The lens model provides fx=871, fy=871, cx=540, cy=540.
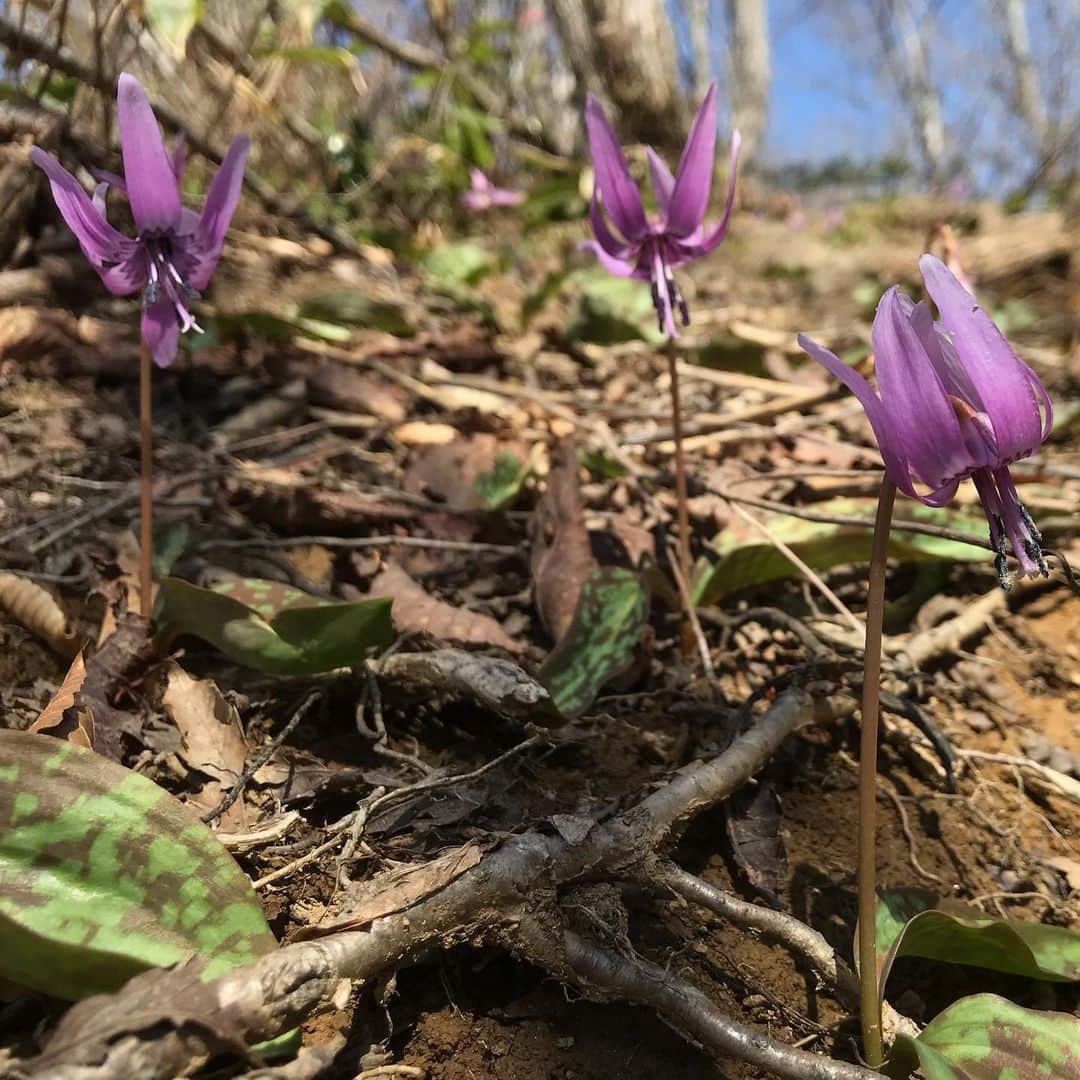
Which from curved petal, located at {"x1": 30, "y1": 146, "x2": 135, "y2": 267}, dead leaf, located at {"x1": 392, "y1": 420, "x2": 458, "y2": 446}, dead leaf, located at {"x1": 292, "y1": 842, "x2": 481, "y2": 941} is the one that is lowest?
dead leaf, located at {"x1": 292, "y1": 842, "x2": 481, "y2": 941}

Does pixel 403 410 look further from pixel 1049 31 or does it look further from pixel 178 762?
pixel 1049 31

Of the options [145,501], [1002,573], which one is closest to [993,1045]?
[1002,573]

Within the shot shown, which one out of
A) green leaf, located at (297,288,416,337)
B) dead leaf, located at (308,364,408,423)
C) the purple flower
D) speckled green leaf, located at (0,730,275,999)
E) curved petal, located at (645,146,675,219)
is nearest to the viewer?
speckled green leaf, located at (0,730,275,999)

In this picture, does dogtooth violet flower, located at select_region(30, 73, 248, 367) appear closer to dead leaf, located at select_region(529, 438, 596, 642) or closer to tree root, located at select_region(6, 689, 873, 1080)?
dead leaf, located at select_region(529, 438, 596, 642)

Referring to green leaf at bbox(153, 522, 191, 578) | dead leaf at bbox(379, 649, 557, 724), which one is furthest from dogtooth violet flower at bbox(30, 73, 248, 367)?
dead leaf at bbox(379, 649, 557, 724)

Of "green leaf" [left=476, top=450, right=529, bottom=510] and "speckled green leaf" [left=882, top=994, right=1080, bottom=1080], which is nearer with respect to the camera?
"speckled green leaf" [left=882, top=994, right=1080, bottom=1080]

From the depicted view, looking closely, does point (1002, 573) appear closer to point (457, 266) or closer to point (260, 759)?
point (260, 759)

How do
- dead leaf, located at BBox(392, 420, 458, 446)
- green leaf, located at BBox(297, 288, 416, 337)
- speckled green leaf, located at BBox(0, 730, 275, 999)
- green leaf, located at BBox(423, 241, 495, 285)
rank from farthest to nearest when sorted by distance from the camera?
1. green leaf, located at BBox(423, 241, 495, 285)
2. green leaf, located at BBox(297, 288, 416, 337)
3. dead leaf, located at BBox(392, 420, 458, 446)
4. speckled green leaf, located at BBox(0, 730, 275, 999)

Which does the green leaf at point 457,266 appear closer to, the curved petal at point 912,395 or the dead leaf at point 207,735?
the dead leaf at point 207,735
